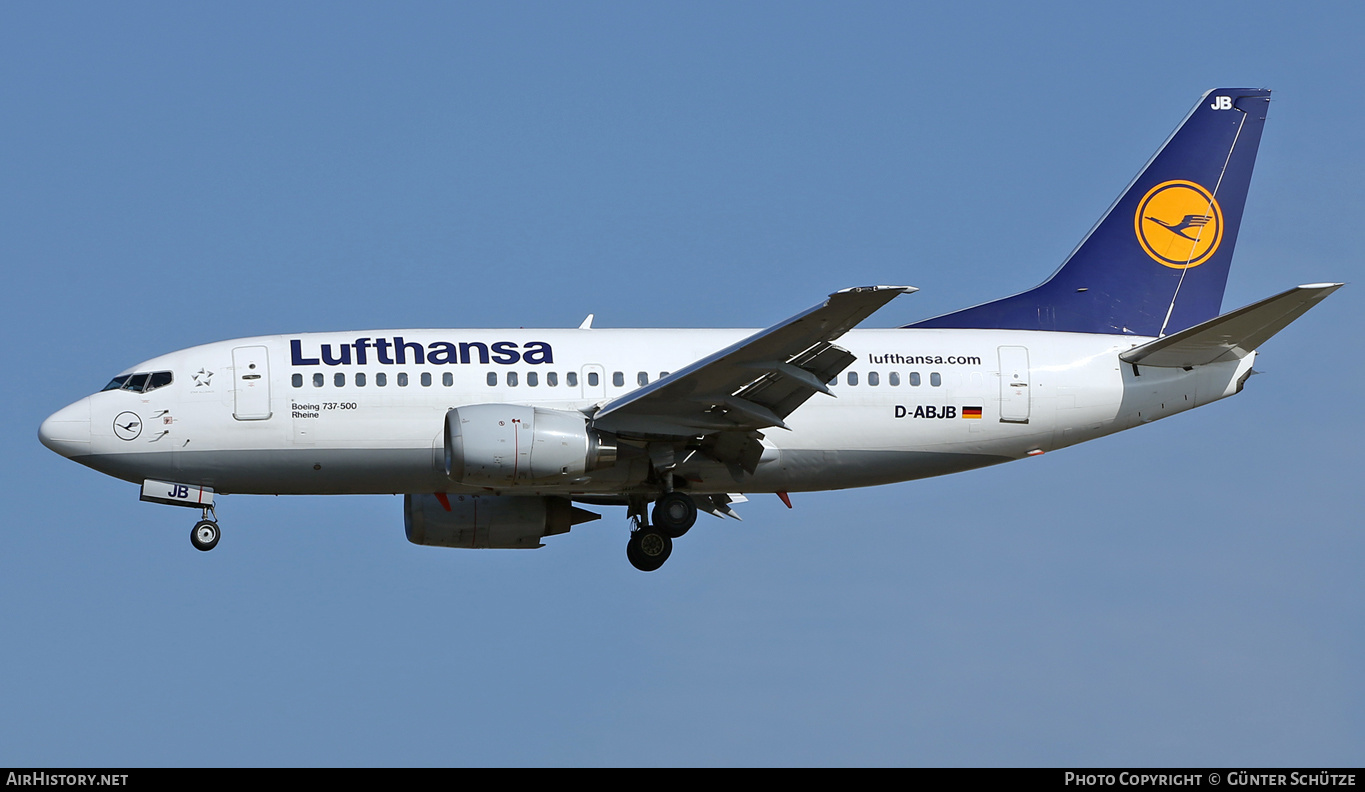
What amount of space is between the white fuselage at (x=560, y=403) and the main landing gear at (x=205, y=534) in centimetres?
64

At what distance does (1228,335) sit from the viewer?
30391mm

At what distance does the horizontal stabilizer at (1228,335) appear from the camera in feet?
94.4

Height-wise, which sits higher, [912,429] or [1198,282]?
→ [1198,282]

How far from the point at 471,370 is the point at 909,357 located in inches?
304

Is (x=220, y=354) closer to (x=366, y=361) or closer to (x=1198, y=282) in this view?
(x=366, y=361)

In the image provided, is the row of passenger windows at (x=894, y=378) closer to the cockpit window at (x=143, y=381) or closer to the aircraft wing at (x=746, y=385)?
the aircraft wing at (x=746, y=385)

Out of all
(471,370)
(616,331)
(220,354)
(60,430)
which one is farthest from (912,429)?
(60,430)

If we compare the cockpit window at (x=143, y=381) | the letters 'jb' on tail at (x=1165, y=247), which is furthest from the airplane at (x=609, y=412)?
the letters 'jb' on tail at (x=1165, y=247)

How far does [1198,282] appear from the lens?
33.8m

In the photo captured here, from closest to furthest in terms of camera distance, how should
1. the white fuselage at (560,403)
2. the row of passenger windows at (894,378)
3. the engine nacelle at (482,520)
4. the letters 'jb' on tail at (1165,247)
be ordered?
the white fuselage at (560,403) → the row of passenger windows at (894,378) → the engine nacelle at (482,520) → the letters 'jb' on tail at (1165,247)

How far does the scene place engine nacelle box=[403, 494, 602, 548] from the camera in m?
32.3

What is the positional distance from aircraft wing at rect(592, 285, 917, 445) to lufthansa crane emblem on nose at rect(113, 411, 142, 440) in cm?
791

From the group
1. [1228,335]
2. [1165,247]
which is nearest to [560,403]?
[1228,335]

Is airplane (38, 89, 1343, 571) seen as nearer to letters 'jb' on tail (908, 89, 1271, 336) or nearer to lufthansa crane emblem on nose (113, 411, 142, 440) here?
lufthansa crane emblem on nose (113, 411, 142, 440)
